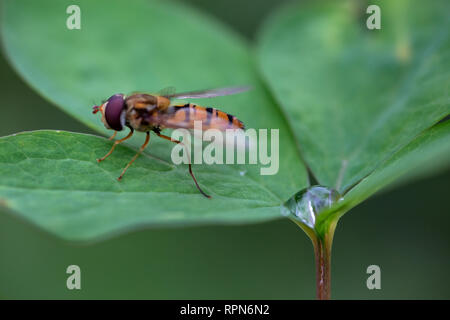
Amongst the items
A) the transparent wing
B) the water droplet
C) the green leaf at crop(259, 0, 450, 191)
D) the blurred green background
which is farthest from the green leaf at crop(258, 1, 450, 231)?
the blurred green background

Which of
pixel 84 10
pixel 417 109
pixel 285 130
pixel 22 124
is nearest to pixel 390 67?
pixel 417 109

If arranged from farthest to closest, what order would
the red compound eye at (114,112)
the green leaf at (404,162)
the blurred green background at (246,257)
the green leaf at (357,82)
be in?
the blurred green background at (246,257) → the red compound eye at (114,112) → the green leaf at (357,82) → the green leaf at (404,162)

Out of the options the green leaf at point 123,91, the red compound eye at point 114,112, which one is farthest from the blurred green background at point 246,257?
the red compound eye at point 114,112

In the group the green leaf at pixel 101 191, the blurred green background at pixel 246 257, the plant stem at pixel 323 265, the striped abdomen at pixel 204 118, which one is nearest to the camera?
the green leaf at pixel 101 191

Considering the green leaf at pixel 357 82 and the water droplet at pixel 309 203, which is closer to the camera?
the water droplet at pixel 309 203

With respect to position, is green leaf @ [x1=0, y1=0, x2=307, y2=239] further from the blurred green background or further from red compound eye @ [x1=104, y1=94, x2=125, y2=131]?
the blurred green background

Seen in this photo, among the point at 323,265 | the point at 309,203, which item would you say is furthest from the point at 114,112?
the point at 323,265

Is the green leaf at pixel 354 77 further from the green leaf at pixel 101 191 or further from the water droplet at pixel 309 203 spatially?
the green leaf at pixel 101 191
